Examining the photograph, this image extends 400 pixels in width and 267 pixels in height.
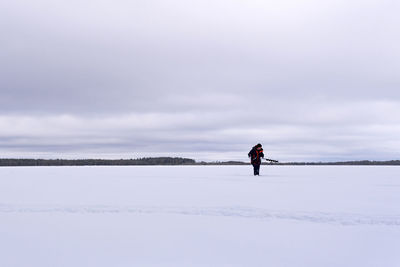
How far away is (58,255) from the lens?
557 centimetres

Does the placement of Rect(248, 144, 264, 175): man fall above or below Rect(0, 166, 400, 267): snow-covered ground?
above

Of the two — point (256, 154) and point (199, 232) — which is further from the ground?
point (256, 154)

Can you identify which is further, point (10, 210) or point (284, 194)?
point (284, 194)

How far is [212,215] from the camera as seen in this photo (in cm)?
865

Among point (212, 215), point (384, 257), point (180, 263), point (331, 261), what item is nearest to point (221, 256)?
A: point (180, 263)

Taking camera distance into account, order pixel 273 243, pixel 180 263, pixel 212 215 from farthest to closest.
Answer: pixel 212 215
pixel 273 243
pixel 180 263

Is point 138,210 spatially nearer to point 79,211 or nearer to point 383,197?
point 79,211

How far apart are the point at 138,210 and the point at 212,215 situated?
184 cm

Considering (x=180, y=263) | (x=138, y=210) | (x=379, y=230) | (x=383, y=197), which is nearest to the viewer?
(x=180, y=263)

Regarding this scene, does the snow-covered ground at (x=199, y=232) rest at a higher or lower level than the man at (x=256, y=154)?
lower

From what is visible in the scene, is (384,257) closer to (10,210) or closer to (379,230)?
(379,230)

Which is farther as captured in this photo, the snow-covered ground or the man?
the man

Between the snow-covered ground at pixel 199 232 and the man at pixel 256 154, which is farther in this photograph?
the man at pixel 256 154

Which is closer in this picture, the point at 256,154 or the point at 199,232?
the point at 199,232
